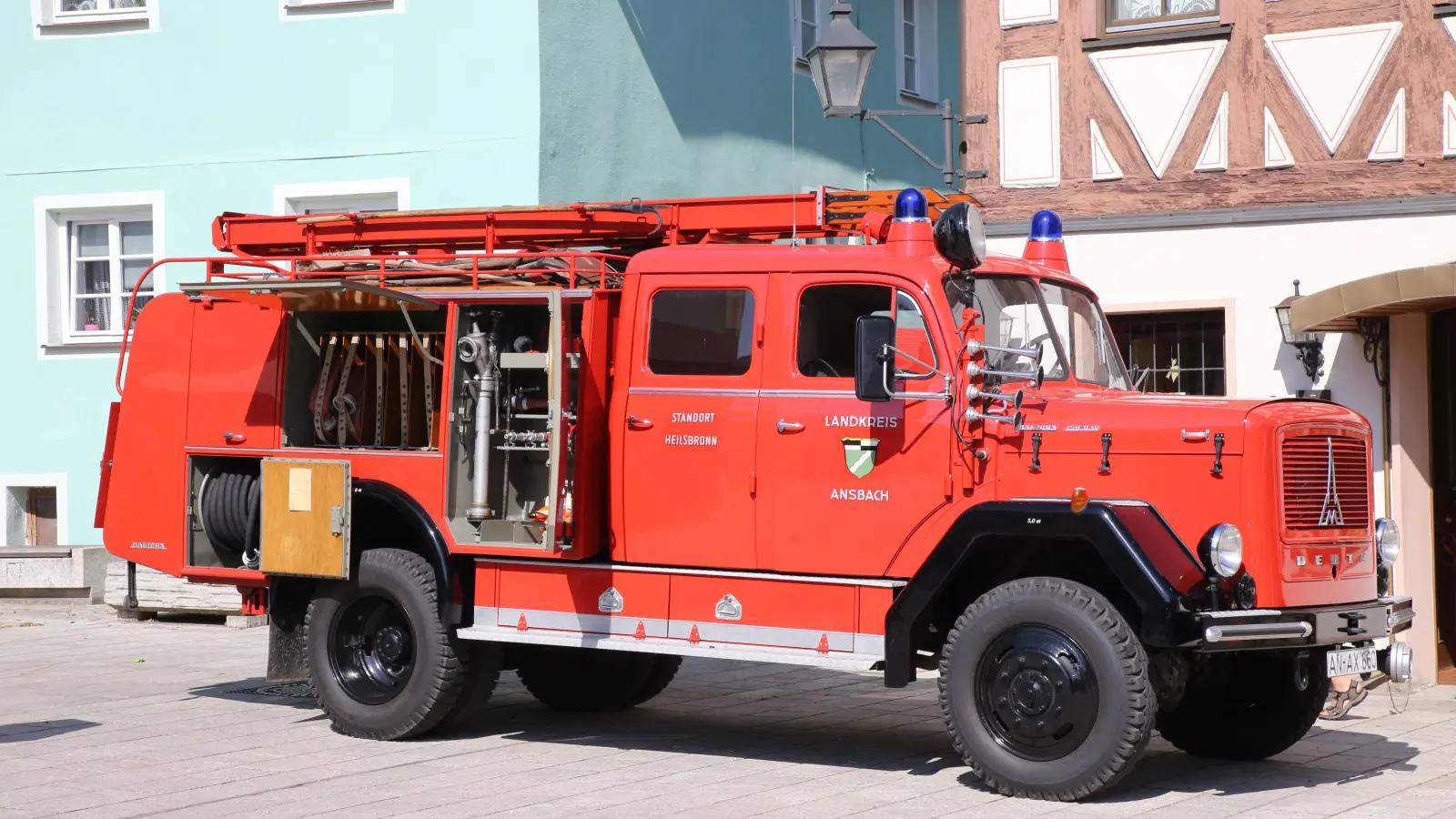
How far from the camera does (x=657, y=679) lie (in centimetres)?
1098

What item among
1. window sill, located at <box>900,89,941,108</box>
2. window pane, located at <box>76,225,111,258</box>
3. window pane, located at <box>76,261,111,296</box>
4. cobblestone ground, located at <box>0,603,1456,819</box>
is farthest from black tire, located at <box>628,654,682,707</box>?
window sill, located at <box>900,89,941,108</box>

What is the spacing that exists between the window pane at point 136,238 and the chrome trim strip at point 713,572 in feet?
29.3

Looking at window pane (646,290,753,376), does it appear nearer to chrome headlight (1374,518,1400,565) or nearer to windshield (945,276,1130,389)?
windshield (945,276,1130,389)

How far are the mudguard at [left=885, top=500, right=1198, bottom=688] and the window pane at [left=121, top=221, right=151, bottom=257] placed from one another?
36.3ft

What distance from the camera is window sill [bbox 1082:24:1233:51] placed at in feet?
41.1

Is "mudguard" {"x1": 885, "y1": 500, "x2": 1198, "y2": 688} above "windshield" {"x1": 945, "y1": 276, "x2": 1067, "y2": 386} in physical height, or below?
below

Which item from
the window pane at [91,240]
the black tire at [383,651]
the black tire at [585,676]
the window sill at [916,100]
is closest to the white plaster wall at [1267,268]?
the black tire at [585,676]

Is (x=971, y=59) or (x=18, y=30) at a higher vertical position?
(x=18, y=30)

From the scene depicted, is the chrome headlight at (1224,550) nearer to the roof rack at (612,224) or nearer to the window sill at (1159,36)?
the roof rack at (612,224)

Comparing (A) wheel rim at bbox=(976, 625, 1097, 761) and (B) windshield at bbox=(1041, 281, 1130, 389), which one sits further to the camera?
(B) windshield at bbox=(1041, 281, 1130, 389)

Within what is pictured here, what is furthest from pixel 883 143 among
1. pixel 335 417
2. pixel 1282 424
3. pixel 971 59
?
pixel 1282 424

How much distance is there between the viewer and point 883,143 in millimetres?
20766

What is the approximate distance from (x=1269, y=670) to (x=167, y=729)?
5.75 m

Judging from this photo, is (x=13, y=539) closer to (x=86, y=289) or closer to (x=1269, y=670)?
(x=86, y=289)
